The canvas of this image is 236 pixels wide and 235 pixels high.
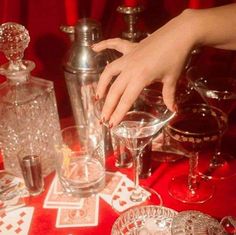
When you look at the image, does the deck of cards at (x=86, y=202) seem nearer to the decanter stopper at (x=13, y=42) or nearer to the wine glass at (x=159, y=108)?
the wine glass at (x=159, y=108)

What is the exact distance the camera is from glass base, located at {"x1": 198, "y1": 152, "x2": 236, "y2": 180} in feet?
3.73

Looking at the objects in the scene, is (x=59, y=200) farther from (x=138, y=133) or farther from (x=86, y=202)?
(x=138, y=133)

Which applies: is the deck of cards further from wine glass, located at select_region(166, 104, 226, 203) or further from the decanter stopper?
the decanter stopper

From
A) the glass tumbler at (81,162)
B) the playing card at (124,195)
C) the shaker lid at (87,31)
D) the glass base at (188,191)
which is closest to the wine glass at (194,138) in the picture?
the glass base at (188,191)

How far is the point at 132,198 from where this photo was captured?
1054 millimetres

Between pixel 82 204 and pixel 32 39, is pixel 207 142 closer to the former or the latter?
pixel 82 204

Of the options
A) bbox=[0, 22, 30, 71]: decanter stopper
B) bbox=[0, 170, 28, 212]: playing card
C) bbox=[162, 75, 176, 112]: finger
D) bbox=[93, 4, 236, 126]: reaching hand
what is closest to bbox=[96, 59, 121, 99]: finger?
bbox=[93, 4, 236, 126]: reaching hand

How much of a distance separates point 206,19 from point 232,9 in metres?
0.07

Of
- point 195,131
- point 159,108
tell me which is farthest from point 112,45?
point 195,131

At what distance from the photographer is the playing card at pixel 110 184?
1.06 metres

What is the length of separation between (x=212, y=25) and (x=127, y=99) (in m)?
0.26

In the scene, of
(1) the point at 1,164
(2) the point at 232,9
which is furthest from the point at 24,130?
(2) the point at 232,9

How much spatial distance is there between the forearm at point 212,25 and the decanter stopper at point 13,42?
16.8 inches

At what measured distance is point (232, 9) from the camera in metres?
0.93
